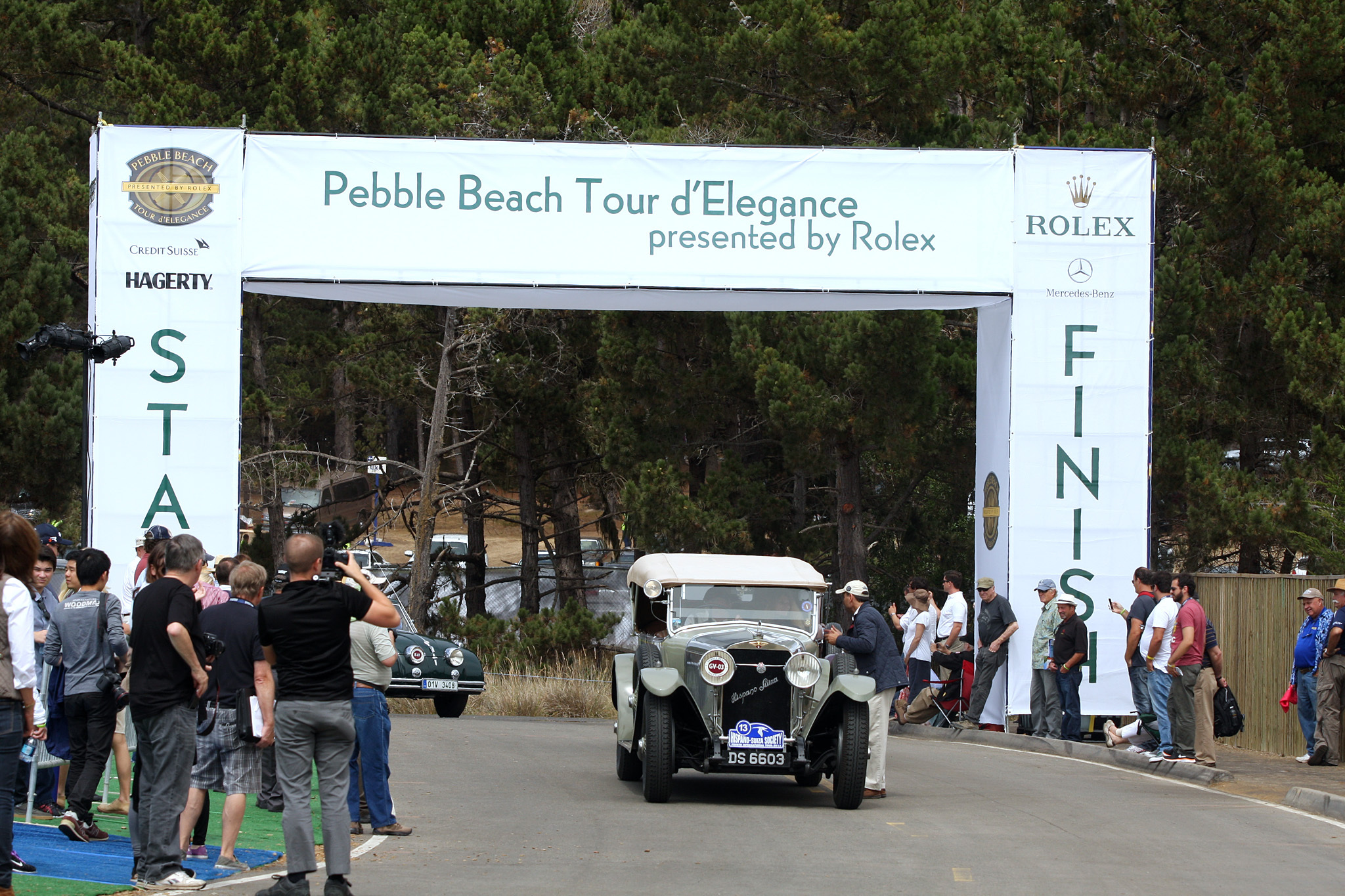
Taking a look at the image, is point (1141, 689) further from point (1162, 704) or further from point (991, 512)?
point (991, 512)

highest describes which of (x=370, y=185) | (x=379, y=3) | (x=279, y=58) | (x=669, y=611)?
(x=379, y=3)

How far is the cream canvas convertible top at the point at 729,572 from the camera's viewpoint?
13.0 m

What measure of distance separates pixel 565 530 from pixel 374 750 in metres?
23.4

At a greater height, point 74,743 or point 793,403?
point 793,403

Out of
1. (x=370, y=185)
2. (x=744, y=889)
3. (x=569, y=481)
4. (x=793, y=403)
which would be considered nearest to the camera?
(x=744, y=889)

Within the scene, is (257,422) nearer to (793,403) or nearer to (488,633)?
(488,633)

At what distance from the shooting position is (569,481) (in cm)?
3334

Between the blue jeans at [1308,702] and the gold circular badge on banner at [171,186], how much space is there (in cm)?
1334

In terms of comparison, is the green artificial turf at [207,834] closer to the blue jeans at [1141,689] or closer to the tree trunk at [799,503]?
the blue jeans at [1141,689]

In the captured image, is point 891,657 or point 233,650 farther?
point 891,657

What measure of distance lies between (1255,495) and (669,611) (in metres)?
13.6

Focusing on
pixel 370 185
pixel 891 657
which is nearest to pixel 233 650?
pixel 891 657

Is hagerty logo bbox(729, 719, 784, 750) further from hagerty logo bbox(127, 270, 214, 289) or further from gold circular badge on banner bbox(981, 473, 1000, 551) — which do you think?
hagerty logo bbox(127, 270, 214, 289)

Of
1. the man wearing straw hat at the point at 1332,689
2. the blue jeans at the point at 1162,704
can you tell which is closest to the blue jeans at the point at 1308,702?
the man wearing straw hat at the point at 1332,689
